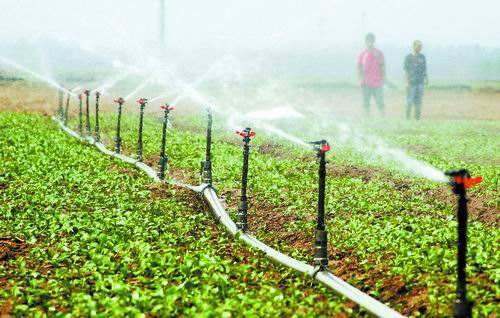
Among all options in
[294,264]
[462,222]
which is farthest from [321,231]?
[462,222]

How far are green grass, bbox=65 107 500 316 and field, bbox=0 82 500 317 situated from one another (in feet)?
0.09

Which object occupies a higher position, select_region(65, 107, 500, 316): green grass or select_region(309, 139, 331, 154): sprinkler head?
select_region(309, 139, 331, 154): sprinkler head

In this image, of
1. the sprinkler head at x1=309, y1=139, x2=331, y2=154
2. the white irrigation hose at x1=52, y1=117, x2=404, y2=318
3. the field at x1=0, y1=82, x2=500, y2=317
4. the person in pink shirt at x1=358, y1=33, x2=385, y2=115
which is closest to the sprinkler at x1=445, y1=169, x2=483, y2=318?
the white irrigation hose at x1=52, y1=117, x2=404, y2=318

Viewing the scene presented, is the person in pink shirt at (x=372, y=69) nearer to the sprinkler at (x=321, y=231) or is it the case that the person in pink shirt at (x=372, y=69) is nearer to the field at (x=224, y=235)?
the field at (x=224, y=235)

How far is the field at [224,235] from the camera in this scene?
24.7 feet

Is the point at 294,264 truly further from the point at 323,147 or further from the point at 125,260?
the point at 125,260

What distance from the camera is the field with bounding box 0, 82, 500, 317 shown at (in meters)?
7.54

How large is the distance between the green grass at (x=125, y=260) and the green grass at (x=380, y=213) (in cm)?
93

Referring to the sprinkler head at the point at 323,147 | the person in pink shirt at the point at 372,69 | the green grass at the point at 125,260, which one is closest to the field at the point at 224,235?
the green grass at the point at 125,260

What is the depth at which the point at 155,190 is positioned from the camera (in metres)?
13.8

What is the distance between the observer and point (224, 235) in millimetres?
10852

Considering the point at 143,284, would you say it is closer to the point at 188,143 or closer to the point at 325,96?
the point at 188,143

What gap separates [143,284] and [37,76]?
1937 inches

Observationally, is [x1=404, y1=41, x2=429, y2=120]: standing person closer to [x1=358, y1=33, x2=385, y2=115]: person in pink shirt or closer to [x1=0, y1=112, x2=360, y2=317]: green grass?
[x1=358, y1=33, x2=385, y2=115]: person in pink shirt
